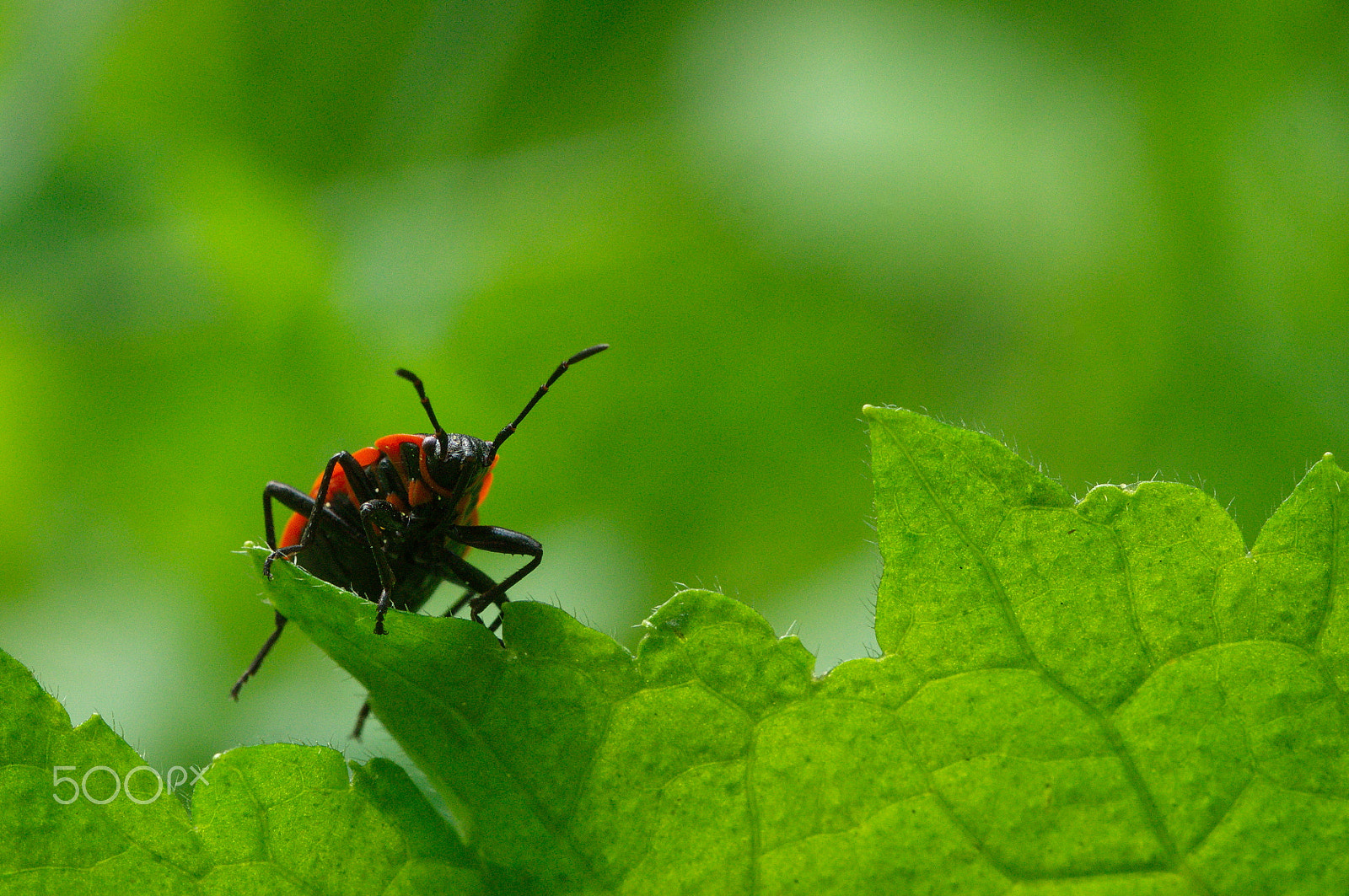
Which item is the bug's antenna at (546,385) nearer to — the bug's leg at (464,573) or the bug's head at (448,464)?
the bug's head at (448,464)

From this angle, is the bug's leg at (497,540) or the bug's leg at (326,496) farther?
the bug's leg at (497,540)

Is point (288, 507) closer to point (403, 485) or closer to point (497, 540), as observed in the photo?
point (403, 485)

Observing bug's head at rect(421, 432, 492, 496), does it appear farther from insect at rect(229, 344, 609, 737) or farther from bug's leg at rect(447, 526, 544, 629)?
bug's leg at rect(447, 526, 544, 629)

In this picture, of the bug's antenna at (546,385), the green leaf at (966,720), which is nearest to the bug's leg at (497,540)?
the bug's antenna at (546,385)

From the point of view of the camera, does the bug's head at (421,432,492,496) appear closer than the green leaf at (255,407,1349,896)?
No

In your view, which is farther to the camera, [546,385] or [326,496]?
[546,385]
